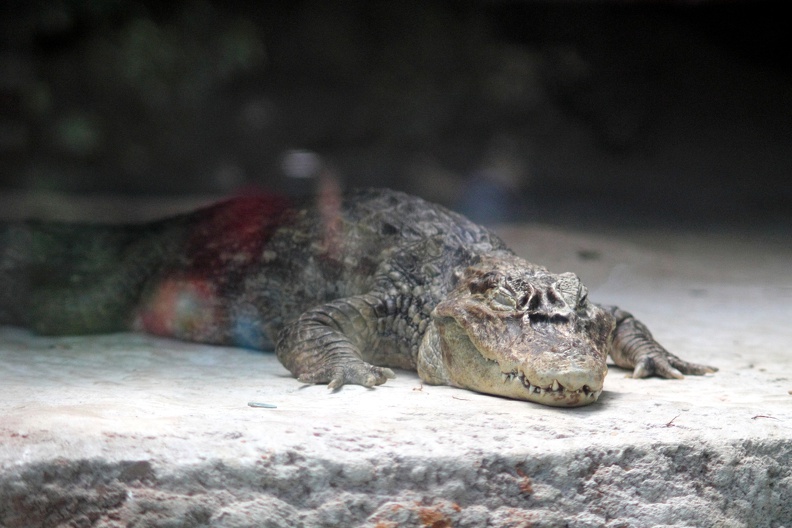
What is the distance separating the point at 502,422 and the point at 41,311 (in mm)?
3947

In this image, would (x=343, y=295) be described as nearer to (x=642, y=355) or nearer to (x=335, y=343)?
(x=335, y=343)

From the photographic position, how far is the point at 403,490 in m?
2.92

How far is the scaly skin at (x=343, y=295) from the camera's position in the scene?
3.83m

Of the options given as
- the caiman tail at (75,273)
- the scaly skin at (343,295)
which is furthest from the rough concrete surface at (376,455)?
the caiman tail at (75,273)

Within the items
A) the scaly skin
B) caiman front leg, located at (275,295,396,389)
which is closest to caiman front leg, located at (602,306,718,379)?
the scaly skin

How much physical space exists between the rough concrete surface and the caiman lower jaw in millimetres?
56

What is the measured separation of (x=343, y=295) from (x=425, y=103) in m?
9.65

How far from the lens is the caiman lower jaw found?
11.6 ft

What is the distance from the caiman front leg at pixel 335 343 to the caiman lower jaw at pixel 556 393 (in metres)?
0.85

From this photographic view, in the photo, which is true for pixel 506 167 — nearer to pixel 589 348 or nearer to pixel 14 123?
pixel 14 123

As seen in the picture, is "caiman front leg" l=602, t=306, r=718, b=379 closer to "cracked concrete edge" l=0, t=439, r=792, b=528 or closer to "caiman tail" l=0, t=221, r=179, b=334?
"cracked concrete edge" l=0, t=439, r=792, b=528

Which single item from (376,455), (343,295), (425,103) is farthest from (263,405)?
(425,103)

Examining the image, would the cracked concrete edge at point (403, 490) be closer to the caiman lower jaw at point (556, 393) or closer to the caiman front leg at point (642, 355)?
the caiman lower jaw at point (556, 393)

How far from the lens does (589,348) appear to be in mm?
3660
